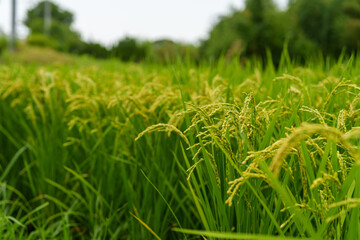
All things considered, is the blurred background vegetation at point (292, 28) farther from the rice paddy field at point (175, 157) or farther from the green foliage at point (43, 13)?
the green foliage at point (43, 13)

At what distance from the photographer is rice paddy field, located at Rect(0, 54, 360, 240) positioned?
1.07 metres

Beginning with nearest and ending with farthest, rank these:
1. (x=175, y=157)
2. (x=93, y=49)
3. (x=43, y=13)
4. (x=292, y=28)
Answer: (x=175, y=157) < (x=292, y=28) < (x=93, y=49) < (x=43, y=13)

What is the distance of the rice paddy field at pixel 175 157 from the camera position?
1068mm

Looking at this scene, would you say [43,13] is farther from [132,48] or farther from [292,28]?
[292,28]

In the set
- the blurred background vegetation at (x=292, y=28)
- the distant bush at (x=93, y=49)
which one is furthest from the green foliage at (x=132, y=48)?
the distant bush at (x=93, y=49)

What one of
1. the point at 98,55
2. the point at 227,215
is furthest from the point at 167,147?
the point at 98,55

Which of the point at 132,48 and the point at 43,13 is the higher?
the point at 43,13

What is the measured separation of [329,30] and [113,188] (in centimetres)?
1811

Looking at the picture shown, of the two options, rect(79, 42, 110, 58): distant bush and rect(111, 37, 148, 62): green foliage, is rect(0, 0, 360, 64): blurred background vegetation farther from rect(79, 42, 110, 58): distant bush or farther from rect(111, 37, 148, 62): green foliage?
rect(79, 42, 110, 58): distant bush

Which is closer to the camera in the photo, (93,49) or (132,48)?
(132,48)

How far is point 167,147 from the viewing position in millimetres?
1708

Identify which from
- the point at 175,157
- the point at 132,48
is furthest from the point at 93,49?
the point at 175,157

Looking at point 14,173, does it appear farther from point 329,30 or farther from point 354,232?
point 329,30

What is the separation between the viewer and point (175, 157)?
4.13ft
